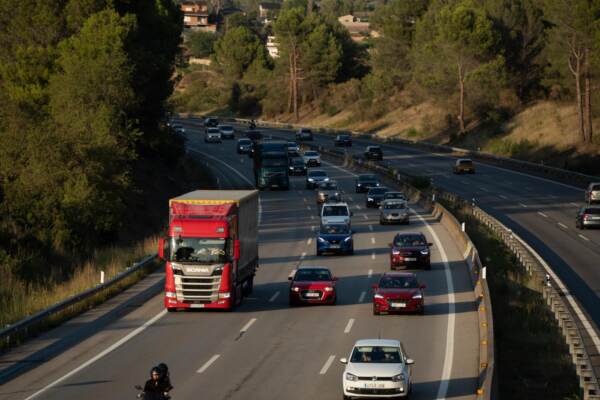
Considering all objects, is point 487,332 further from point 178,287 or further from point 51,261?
point 51,261

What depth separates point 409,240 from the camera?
43312mm

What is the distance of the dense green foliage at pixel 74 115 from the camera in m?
53.8

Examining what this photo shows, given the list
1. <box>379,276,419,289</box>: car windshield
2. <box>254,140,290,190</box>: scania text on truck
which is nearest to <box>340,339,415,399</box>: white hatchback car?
<box>379,276,419,289</box>: car windshield

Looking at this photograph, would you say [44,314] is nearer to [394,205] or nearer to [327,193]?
[394,205]

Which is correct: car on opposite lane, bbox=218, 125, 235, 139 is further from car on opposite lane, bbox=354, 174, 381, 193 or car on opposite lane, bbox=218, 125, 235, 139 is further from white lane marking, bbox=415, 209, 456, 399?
white lane marking, bbox=415, 209, 456, 399

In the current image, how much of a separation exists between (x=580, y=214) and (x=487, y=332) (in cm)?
3439

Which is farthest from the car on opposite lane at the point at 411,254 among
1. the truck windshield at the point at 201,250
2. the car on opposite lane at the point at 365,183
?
the car on opposite lane at the point at 365,183

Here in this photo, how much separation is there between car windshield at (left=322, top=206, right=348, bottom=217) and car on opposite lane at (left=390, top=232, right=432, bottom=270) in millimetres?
8961

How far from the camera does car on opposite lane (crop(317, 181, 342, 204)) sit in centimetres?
6328

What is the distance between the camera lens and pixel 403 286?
32.9 m

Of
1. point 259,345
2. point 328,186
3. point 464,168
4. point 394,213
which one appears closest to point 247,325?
point 259,345

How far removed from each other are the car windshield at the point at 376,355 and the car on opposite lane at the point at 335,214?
27621 mm

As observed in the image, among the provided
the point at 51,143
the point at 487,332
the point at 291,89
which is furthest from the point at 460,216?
the point at 291,89

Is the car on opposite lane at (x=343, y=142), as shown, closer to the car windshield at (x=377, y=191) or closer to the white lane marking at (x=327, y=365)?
the car windshield at (x=377, y=191)
